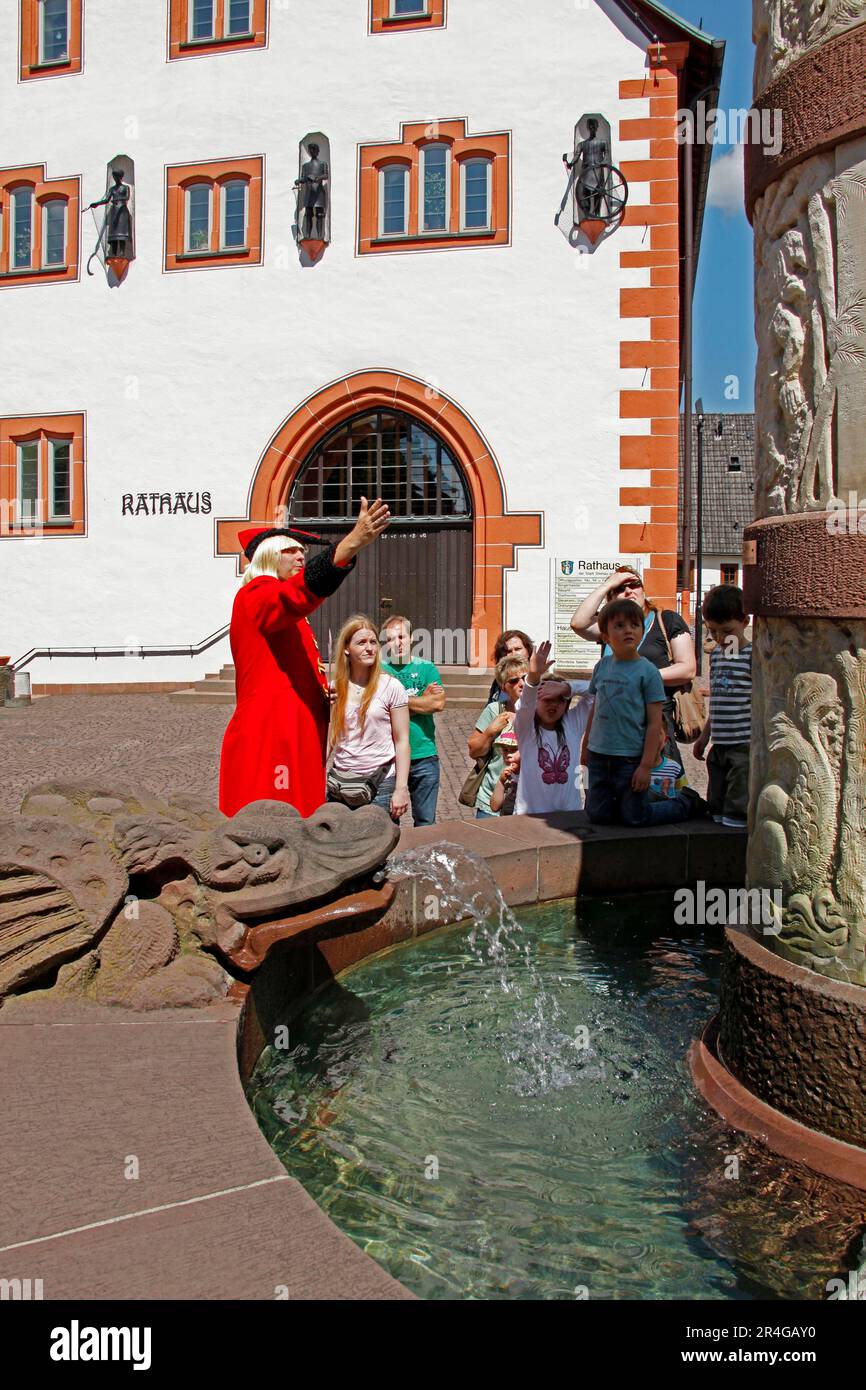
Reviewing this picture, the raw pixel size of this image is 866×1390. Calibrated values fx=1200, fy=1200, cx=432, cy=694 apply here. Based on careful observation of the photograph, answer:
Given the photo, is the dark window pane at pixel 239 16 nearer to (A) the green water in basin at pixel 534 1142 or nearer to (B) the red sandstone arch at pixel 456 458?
(B) the red sandstone arch at pixel 456 458

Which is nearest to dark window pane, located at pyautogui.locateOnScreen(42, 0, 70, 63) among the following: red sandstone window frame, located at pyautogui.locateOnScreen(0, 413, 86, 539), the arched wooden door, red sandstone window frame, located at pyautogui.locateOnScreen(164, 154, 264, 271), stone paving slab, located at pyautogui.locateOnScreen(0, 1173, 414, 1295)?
red sandstone window frame, located at pyautogui.locateOnScreen(164, 154, 264, 271)

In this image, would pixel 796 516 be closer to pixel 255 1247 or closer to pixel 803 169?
pixel 803 169

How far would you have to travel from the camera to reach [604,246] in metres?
16.5

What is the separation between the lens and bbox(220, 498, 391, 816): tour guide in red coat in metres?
4.20

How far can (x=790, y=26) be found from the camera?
319 cm

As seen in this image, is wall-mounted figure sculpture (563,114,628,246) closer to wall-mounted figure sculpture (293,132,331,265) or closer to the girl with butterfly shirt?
wall-mounted figure sculpture (293,132,331,265)

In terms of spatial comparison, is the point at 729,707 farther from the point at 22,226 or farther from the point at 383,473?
the point at 22,226

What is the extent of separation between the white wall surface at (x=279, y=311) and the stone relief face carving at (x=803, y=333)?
44.4 ft

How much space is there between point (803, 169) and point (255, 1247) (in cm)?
284

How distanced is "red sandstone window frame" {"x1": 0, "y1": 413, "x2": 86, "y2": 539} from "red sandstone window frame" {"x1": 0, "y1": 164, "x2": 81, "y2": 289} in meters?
2.19

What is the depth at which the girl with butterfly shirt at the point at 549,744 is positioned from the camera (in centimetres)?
547

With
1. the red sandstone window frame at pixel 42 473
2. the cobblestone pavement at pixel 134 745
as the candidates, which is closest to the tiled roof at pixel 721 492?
the red sandstone window frame at pixel 42 473

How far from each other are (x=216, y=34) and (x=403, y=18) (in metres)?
2.93

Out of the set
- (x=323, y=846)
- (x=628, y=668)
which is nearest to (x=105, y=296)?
(x=628, y=668)
